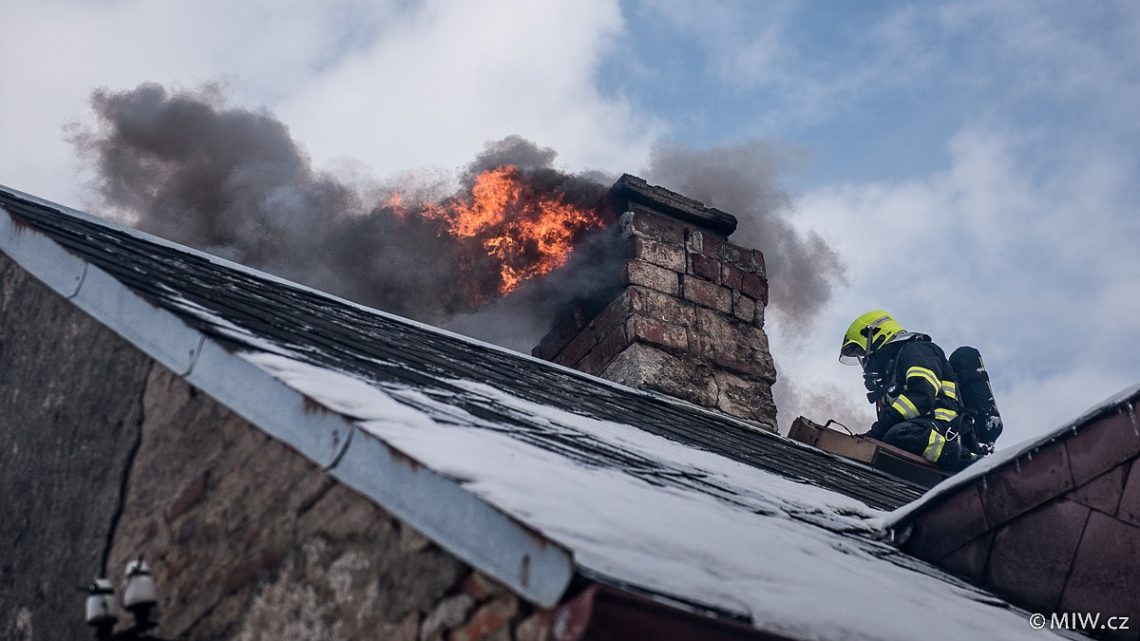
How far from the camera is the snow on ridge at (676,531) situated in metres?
2.54

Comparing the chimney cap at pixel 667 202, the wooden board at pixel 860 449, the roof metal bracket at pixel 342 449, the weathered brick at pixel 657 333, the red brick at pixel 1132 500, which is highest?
the chimney cap at pixel 667 202

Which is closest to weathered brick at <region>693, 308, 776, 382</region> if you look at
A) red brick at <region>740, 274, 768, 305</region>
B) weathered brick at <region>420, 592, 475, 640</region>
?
red brick at <region>740, 274, 768, 305</region>

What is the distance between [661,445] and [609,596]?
2511mm

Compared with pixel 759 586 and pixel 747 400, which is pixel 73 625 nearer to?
pixel 759 586

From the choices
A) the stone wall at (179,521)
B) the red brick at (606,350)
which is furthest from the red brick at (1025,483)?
the red brick at (606,350)

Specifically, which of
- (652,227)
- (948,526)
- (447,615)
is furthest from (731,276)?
(447,615)

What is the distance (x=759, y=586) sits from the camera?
2.76 metres

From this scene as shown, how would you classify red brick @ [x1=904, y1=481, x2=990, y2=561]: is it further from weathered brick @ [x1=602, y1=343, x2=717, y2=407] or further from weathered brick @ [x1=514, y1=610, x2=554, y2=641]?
weathered brick @ [x1=602, y1=343, x2=717, y2=407]

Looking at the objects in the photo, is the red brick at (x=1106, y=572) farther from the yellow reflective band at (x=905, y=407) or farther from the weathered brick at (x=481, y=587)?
the yellow reflective band at (x=905, y=407)

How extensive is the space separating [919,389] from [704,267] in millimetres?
1980

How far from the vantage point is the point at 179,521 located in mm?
3391

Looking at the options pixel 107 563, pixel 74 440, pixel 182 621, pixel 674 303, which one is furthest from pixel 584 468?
pixel 674 303

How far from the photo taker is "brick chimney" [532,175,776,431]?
7.11 metres

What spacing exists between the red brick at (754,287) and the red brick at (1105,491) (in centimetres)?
366
